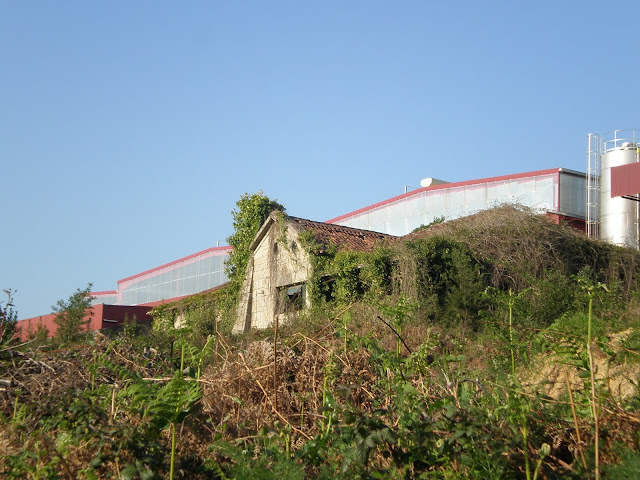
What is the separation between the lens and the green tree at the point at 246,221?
25047 mm

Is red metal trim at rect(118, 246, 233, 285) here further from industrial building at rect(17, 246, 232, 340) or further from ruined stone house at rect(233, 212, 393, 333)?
ruined stone house at rect(233, 212, 393, 333)

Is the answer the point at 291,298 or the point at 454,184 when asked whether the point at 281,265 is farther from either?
the point at 454,184

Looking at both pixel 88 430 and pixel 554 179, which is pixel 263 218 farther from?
pixel 88 430

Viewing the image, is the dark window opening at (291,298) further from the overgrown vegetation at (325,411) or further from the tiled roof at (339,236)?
the overgrown vegetation at (325,411)

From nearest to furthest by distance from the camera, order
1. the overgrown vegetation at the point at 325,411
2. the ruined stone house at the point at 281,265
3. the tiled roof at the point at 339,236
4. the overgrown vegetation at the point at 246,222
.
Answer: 1. the overgrown vegetation at the point at 325,411
2. the ruined stone house at the point at 281,265
3. the tiled roof at the point at 339,236
4. the overgrown vegetation at the point at 246,222

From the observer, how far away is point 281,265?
21516 mm

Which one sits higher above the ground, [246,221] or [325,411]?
[246,221]

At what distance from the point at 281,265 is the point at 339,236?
81.6 inches

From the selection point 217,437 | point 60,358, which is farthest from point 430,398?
point 60,358

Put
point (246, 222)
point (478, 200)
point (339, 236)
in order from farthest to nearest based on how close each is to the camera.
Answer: point (478, 200)
point (246, 222)
point (339, 236)

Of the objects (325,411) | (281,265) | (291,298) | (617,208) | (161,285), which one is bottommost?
(325,411)

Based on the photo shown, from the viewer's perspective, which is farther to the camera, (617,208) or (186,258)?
(186,258)

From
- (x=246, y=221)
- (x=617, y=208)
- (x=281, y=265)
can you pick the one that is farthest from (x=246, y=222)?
(x=617, y=208)

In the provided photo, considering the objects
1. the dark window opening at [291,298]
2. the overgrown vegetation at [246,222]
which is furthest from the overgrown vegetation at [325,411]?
the overgrown vegetation at [246,222]
